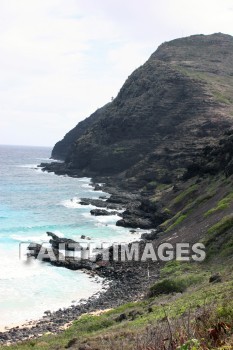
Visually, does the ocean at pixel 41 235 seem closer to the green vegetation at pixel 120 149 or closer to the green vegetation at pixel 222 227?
the green vegetation at pixel 222 227

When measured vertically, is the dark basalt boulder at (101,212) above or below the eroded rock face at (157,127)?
below

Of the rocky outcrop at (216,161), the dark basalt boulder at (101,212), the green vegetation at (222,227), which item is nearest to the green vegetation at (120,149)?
the dark basalt boulder at (101,212)

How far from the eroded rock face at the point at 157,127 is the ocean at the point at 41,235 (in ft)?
57.8

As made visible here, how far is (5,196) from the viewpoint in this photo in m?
121

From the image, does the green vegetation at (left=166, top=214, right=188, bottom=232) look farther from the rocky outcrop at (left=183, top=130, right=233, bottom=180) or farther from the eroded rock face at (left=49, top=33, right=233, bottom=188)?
the eroded rock face at (left=49, top=33, right=233, bottom=188)

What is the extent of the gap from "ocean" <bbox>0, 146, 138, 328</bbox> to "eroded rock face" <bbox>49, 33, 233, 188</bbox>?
1762cm

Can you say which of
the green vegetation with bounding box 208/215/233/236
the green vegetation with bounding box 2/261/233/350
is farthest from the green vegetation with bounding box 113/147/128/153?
the green vegetation with bounding box 2/261/233/350

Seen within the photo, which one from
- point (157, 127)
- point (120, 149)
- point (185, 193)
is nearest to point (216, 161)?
point (185, 193)

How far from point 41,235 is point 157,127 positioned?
93373 millimetres

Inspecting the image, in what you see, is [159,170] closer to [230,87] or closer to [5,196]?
[5,196]

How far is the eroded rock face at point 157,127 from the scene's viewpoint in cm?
13538

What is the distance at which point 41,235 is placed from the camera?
7281cm

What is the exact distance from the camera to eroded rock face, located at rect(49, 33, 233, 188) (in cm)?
13538

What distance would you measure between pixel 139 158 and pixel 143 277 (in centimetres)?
10604
